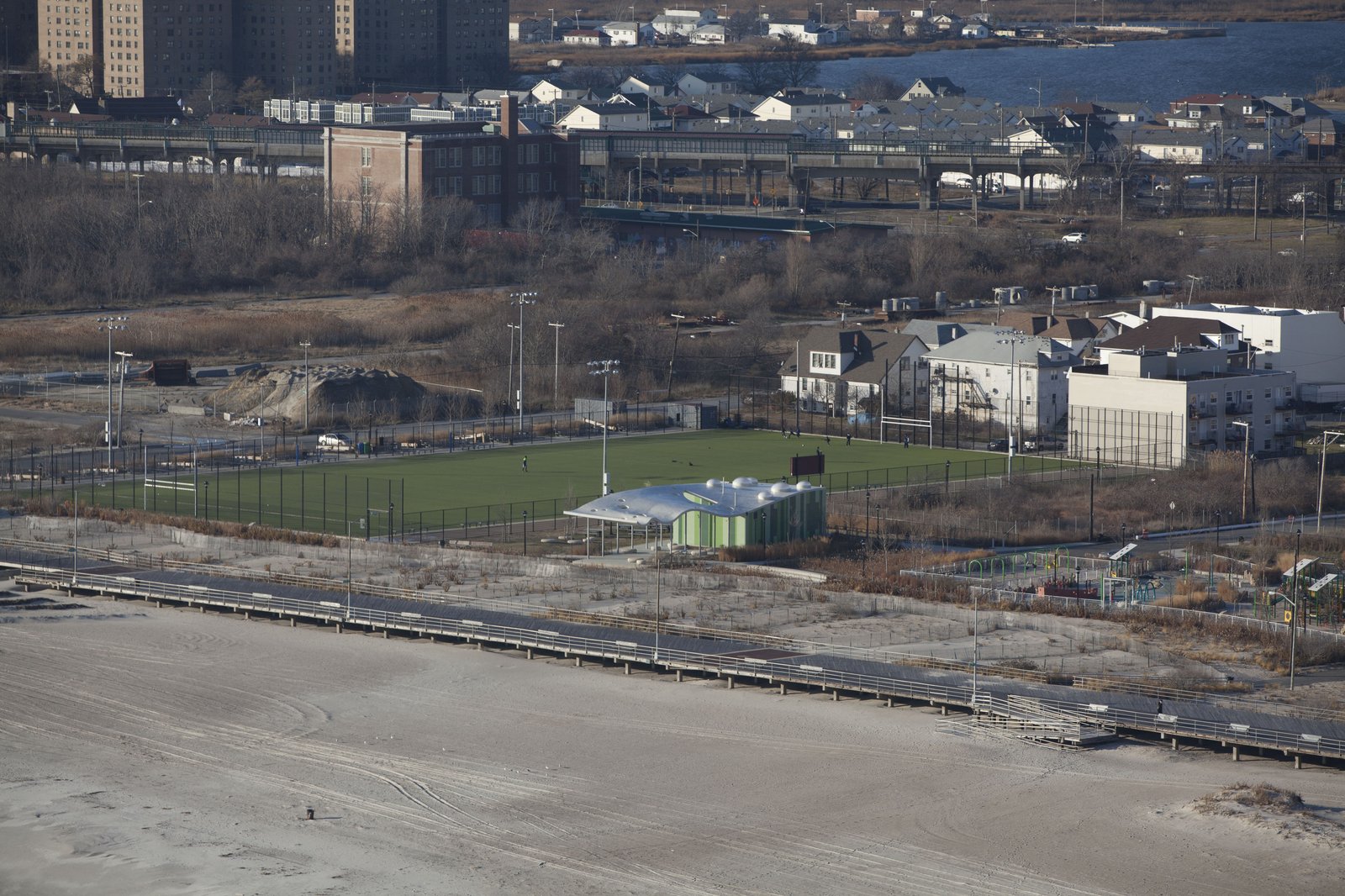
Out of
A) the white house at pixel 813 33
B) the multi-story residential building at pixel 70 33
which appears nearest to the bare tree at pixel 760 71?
the white house at pixel 813 33

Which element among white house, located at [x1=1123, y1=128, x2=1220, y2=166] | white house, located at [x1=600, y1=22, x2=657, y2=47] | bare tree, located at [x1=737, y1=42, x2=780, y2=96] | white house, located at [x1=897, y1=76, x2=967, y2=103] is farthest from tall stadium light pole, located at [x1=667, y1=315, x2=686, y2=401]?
white house, located at [x1=600, y1=22, x2=657, y2=47]

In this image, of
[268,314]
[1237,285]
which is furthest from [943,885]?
[1237,285]

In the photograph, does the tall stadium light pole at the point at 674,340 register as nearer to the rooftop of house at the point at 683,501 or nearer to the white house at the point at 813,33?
the rooftop of house at the point at 683,501

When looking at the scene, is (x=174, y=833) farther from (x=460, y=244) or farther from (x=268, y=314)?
(x=460, y=244)

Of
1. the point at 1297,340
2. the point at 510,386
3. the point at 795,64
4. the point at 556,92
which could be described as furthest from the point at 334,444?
the point at 795,64

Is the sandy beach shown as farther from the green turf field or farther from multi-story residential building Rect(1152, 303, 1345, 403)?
multi-story residential building Rect(1152, 303, 1345, 403)
